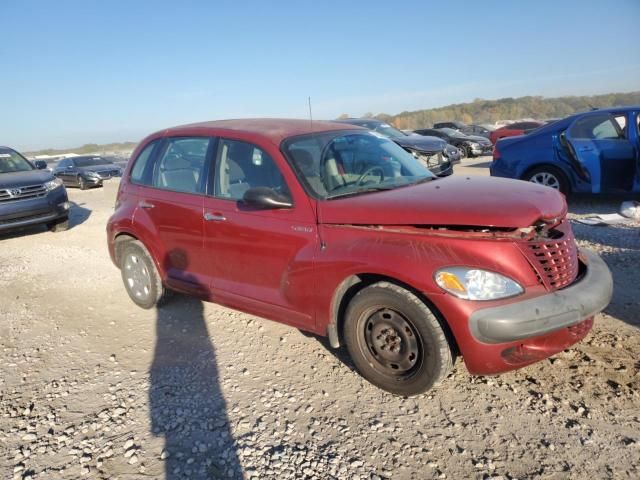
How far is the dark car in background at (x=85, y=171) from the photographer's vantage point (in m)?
17.2

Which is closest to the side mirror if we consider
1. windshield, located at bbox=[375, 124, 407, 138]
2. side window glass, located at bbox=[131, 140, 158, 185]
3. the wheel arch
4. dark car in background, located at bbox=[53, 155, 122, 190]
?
the wheel arch

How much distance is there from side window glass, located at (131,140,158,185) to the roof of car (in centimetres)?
28

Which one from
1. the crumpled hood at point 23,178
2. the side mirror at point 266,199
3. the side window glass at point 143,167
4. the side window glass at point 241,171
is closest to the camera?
the side mirror at point 266,199

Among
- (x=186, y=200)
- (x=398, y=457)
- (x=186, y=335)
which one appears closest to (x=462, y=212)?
(x=398, y=457)

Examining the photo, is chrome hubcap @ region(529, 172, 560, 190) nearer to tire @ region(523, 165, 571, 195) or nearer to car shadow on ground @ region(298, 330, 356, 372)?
tire @ region(523, 165, 571, 195)

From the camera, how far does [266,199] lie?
3.26 meters

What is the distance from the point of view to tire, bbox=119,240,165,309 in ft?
15.4

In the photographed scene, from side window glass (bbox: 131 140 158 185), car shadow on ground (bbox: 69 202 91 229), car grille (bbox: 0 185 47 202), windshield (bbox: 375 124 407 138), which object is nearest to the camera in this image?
side window glass (bbox: 131 140 158 185)

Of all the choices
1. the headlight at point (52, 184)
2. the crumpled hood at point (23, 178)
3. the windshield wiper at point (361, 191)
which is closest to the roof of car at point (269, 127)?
the windshield wiper at point (361, 191)

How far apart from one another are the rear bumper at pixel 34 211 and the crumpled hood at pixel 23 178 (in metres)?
0.29

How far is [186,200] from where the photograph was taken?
410 cm

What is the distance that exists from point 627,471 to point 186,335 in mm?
3390

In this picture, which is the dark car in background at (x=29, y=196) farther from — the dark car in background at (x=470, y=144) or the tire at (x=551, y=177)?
the dark car in background at (x=470, y=144)

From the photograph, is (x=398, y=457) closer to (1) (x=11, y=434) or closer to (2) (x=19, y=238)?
(1) (x=11, y=434)
